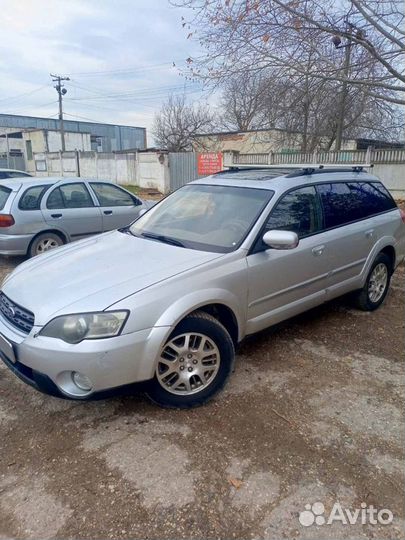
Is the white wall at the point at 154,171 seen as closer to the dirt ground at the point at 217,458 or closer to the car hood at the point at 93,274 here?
the car hood at the point at 93,274

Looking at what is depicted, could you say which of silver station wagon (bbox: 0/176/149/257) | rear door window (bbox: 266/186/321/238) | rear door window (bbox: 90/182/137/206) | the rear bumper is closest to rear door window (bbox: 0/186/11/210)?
silver station wagon (bbox: 0/176/149/257)

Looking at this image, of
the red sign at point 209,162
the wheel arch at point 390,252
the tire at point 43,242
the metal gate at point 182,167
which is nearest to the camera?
the wheel arch at point 390,252

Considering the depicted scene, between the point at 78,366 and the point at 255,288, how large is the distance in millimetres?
1481

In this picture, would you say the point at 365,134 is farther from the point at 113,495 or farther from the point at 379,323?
the point at 113,495

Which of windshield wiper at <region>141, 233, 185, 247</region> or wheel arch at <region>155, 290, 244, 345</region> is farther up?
windshield wiper at <region>141, 233, 185, 247</region>

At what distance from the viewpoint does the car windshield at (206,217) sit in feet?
10.7

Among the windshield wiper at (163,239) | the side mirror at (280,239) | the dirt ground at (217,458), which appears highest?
the side mirror at (280,239)

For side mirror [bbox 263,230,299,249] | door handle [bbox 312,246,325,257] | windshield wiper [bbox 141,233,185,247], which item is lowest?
door handle [bbox 312,246,325,257]

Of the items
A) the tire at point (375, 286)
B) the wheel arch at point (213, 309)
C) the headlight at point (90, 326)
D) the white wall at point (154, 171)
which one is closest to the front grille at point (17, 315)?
the headlight at point (90, 326)

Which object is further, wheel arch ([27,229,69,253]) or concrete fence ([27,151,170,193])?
concrete fence ([27,151,170,193])

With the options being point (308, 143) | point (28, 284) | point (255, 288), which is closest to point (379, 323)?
point (255, 288)

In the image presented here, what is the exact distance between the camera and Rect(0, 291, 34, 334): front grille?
260 centimetres

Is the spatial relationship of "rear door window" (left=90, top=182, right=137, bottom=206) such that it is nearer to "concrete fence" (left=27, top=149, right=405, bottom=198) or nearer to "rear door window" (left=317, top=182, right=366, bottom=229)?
"rear door window" (left=317, top=182, right=366, bottom=229)

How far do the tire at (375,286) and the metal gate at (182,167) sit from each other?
15617mm
